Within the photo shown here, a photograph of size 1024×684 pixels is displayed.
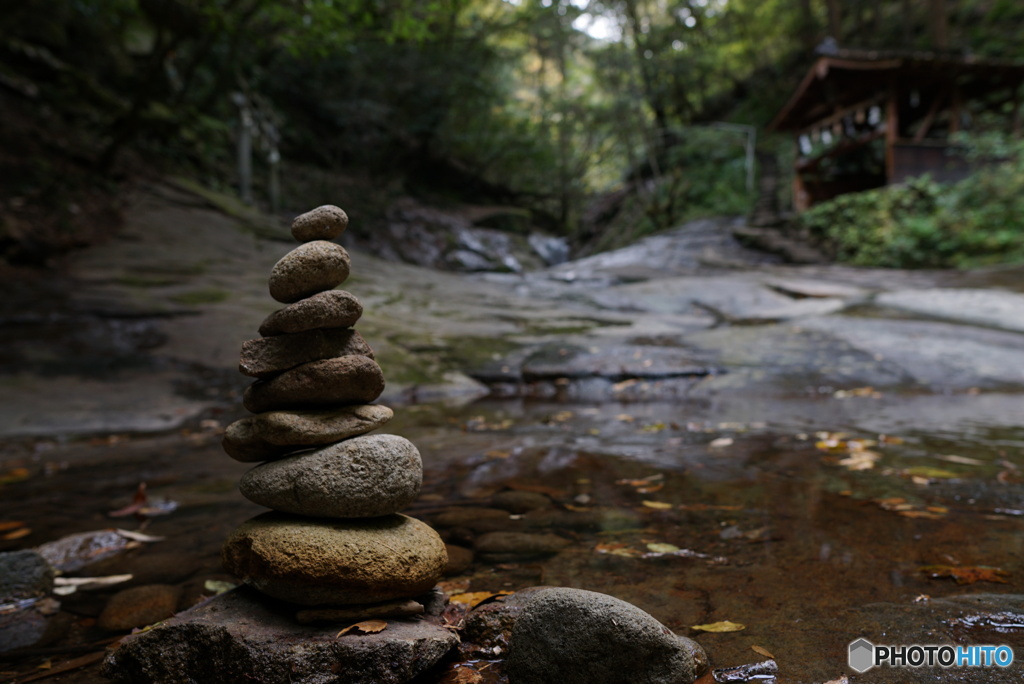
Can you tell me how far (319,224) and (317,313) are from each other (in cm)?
40

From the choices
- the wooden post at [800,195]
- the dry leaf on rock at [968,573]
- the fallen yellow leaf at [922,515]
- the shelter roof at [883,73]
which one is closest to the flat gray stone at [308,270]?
the dry leaf on rock at [968,573]

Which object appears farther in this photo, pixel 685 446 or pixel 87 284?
pixel 87 284

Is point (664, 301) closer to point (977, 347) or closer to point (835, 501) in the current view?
point (977, 347)

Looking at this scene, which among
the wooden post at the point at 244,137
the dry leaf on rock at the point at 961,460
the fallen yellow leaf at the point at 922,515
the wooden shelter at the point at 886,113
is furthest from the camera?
the wooden shelter at the point at 886,113

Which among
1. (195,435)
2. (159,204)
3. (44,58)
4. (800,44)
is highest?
(800,44)

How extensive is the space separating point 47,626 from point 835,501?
364 centimetres

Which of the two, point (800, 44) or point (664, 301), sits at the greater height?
point (800, 44)

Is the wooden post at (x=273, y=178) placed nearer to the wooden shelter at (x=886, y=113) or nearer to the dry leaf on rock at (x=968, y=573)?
the wooden shelter at (x=886, y=113)

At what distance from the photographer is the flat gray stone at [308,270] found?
211 centimetres

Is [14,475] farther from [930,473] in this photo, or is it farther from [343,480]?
[930,473]

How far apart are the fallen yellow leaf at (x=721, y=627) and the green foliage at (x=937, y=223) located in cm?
1611

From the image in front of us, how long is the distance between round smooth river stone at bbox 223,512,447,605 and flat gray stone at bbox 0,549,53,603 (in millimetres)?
1064

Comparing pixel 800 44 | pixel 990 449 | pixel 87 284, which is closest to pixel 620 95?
pixel 800 44

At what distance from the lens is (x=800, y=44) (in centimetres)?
2984
